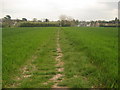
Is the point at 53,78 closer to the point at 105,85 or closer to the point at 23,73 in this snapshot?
the point at 23,73

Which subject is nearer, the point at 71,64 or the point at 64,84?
the point at 64,84

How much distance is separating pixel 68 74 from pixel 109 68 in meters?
1.29

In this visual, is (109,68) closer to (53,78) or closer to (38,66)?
(53,78)

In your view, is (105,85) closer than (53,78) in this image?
Yes

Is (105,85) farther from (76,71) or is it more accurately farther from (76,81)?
(76,71)

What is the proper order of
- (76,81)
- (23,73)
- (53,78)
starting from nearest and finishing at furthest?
(76,81), (53,78), (23,73)

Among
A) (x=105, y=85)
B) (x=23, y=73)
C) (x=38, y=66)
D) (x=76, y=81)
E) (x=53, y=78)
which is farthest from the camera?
(x=38, y=66)

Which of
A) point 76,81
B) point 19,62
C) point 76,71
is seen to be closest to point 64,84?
point 76,81

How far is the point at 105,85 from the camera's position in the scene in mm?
4652

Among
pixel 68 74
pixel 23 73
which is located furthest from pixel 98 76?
pixel 23 73

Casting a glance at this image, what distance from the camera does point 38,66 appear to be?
6973mm

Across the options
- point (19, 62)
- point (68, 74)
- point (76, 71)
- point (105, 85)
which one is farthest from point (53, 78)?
point (19, 62)

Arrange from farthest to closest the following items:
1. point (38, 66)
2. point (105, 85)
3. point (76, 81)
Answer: point (38, 66), point (76, 81), point (105, 85)

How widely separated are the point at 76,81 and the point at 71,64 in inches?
79.2
